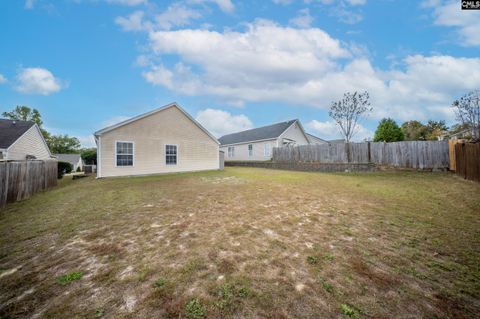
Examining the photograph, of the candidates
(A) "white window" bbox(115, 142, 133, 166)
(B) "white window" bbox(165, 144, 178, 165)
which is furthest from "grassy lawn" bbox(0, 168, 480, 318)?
(B) "white window" bbox(165, 144, 178, 165)

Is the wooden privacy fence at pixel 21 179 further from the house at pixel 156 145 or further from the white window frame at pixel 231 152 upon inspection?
the white window frame at pixel 231 152

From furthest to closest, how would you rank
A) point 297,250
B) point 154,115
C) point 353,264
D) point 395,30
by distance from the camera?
1. point 154,115
2. point 395,30
3. point 297,250
4. point 353,264

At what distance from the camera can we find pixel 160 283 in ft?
6.81

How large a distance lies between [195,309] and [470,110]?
1908cm

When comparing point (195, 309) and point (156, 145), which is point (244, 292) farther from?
point (156, 145)

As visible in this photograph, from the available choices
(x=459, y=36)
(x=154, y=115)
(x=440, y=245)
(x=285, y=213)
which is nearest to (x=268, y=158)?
(x=154, y=115)

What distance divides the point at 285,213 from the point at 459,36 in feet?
51.3

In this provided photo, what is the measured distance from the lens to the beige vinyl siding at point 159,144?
39.0 feet

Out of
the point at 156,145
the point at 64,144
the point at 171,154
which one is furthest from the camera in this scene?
the point at 64,144

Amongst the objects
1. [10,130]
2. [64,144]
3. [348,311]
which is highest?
[64,144]

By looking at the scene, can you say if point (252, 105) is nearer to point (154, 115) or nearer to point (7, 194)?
point (154, 115)

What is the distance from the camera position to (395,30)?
1176cm

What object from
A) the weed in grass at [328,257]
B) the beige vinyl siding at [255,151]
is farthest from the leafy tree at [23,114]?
the weed in grass at [328,257]

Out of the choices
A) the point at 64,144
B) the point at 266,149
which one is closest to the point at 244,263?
the point at 266,149
